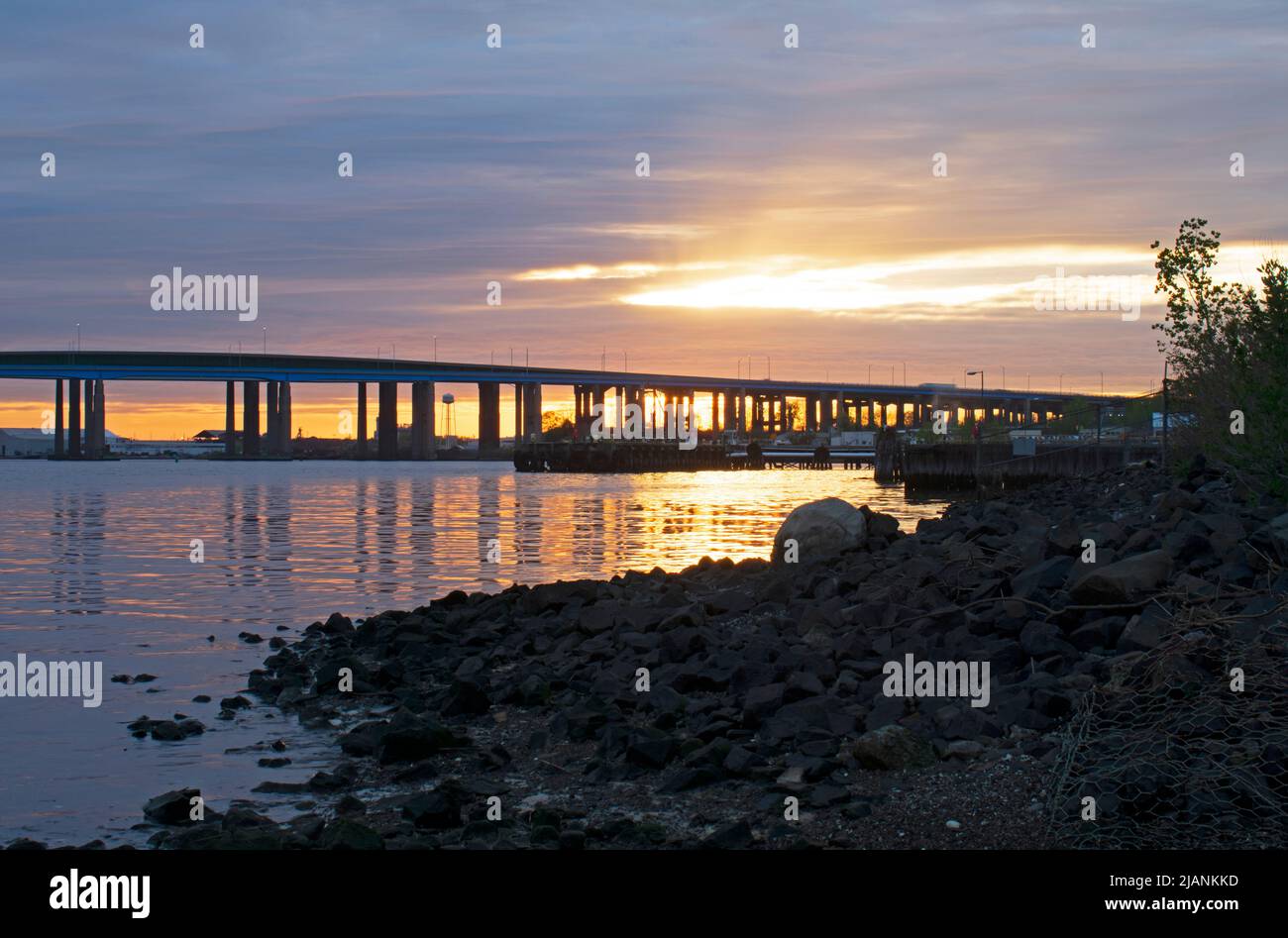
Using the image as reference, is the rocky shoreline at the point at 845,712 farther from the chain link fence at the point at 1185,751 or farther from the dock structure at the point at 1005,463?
the dock structure at the point at 1005,463

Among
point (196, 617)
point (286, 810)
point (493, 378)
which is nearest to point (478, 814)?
point (286, 810)

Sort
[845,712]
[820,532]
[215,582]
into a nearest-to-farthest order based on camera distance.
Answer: [845,712] < [820,532] < [215,582]

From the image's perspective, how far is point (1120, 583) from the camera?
1366 centimetres

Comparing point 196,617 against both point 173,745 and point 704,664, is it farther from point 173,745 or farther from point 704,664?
point 704,664

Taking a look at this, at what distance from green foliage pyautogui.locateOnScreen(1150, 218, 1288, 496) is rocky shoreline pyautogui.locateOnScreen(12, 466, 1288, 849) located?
1102mm

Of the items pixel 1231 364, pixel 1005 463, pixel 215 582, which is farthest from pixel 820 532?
pixel 1005 463

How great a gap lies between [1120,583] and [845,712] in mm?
3841

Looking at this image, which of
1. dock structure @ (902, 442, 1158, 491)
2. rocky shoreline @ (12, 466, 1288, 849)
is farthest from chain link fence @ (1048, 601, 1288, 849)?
dock structure @ (902, 442, 1158, 491)

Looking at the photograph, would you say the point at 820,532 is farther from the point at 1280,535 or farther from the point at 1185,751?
the point at 1185,751

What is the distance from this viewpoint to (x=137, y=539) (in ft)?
156

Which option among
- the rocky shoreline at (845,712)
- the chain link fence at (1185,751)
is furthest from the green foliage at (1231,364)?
the chain link fence at (1185,751)

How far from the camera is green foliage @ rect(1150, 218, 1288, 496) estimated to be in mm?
19062

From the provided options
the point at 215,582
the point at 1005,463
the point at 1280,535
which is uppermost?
the point at 1005,463
